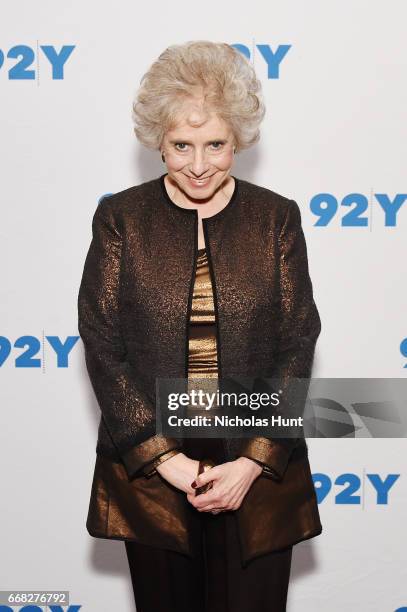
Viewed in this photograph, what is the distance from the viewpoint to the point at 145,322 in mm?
1810

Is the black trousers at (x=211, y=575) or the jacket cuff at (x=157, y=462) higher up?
the jacket cuff at (x=157, y=462)

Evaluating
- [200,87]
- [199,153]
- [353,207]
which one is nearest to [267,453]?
[199,153]

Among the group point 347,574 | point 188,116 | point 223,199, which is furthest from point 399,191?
point 347,574

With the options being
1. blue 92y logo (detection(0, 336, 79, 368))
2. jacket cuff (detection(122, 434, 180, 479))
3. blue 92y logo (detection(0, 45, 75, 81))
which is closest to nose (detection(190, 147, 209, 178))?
jacket cuff (detection(122, 434, 180, 479))

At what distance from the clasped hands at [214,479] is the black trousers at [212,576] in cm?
10

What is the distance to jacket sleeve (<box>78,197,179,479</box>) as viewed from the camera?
5.88 feet

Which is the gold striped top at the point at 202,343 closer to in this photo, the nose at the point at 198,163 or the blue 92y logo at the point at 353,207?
the nose at the point at 198,163

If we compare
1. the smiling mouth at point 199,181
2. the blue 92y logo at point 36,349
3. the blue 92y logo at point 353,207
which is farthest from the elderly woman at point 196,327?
the blue 92y logo at point 36,349

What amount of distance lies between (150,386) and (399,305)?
114 centimetres

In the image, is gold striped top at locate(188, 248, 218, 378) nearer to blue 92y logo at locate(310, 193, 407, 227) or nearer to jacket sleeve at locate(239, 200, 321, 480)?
jacket sleeve at locate(239, 200, 321, 480)

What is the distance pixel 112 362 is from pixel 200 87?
0.59 m

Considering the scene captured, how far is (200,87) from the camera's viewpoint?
1.72m

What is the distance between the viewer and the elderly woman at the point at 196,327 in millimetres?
1759

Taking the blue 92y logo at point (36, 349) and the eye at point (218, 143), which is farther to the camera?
the blue 92y logo at point (36, 349)
